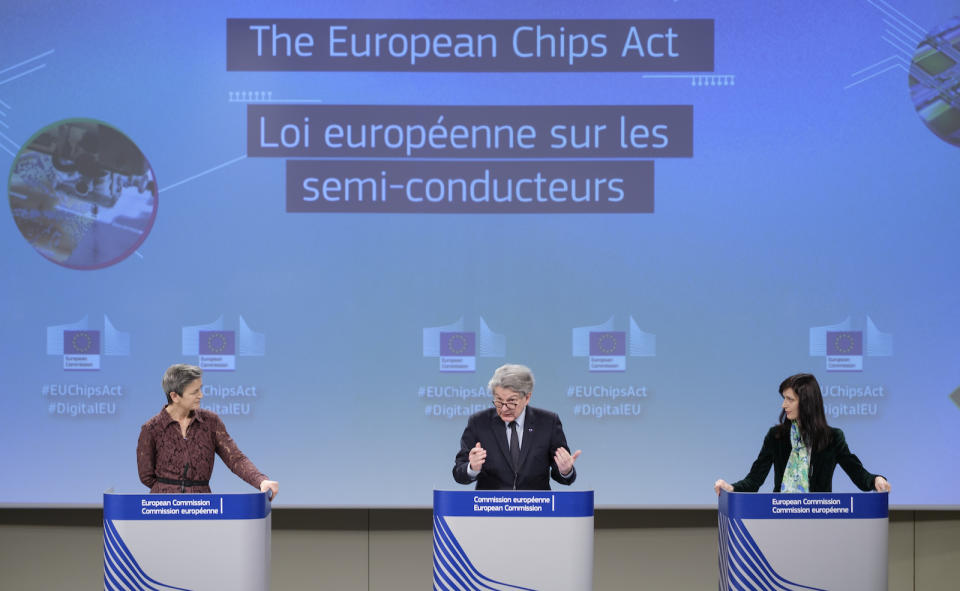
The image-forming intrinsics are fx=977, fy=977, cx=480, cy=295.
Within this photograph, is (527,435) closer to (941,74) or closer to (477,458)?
(477,458)

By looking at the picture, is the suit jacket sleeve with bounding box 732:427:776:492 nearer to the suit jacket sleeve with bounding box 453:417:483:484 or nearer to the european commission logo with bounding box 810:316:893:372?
the suit jacket sleeve with bounding box 453:417:483:484

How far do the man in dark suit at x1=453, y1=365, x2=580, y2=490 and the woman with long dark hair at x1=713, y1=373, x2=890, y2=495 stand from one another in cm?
75

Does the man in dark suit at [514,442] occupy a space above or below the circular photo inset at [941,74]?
below

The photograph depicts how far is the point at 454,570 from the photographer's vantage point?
3.48 metres

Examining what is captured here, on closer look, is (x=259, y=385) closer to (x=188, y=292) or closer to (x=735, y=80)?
(x=188, y=292)

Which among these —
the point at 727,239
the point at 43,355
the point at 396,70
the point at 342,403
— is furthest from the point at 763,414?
the point at 43,355

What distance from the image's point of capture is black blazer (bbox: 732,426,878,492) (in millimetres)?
3895

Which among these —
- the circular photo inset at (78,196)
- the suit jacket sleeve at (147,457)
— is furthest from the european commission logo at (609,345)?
the circular photo inset at (78,196)

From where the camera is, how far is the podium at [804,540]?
3570 mm

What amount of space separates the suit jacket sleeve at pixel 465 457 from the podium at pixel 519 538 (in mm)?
347

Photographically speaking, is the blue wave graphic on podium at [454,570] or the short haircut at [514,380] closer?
the blue wave graphic on podium at [454,570]

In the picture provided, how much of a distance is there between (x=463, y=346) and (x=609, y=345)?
0.75m

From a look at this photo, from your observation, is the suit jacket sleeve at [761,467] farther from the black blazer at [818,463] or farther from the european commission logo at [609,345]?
the european commission logo at [609,345]

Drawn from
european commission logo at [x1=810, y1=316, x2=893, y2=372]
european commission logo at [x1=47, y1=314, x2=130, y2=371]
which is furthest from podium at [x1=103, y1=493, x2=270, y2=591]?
european commission logo at [x1=810, y1=316, x2=893, y2=372]
